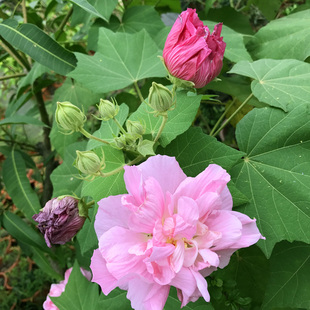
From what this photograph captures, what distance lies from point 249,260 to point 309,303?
0.49ft

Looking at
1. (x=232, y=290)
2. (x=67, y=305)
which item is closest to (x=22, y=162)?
(x=67, y=305)

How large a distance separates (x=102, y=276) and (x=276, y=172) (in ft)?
1.12

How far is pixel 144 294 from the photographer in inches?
17.6

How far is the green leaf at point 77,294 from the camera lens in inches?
32.0

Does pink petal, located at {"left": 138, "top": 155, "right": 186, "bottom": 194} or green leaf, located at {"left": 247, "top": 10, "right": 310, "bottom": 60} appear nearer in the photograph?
pink petal, located at {"left": 138, "top": 155, "right": 186, "bottom": 194}

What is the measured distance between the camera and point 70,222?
0.57 metres

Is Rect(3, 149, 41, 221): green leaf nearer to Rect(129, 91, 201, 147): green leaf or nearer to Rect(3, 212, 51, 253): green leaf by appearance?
Rect(3, 212, 51, 253): green leaf

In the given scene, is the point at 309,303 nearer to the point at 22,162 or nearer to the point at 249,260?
the point at 249,260

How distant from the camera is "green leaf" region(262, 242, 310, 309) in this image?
700mm

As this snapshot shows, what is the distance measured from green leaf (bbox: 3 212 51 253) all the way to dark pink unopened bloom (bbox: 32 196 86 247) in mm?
576

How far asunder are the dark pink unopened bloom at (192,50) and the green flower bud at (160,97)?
0.19 ft

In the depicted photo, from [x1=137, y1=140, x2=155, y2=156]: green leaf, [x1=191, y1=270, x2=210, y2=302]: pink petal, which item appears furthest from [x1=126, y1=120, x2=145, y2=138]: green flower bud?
[x1=191, y1=270, x2=210, y2=302]: pink petal

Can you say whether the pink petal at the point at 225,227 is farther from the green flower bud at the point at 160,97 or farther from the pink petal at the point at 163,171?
the green flower bud at the point at 160,97

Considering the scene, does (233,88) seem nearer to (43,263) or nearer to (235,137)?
(235,137)
